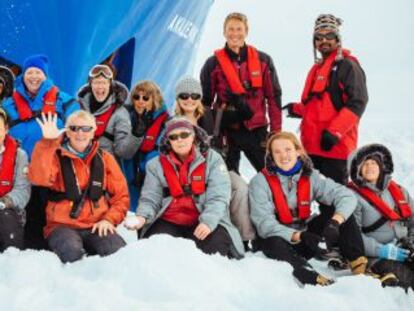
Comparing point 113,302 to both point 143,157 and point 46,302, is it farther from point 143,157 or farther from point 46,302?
point 143,157

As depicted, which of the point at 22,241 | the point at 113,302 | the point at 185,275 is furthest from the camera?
the point at 22,241

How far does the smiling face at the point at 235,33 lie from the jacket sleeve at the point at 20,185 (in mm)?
1679

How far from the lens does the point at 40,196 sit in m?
3.05

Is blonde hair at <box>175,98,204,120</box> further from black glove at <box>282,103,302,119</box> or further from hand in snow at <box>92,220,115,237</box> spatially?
hand in snow at <box>92,220,115,237</box>

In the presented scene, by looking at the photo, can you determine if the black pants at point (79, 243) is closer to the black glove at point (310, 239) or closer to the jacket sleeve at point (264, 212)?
the jacket sleeve at point (264, 212)

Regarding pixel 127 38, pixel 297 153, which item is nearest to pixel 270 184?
pixel 297 153

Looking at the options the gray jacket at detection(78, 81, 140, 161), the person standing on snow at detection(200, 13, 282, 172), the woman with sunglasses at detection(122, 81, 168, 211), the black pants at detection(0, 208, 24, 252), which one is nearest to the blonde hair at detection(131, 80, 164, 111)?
the woman with sunglasses at detection(122, 81, 168, 211)

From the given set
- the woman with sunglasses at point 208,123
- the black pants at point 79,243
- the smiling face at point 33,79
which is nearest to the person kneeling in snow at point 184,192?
the woman with sunglasses at point 208,123

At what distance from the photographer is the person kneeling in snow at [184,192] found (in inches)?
119

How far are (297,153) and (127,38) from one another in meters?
2.10

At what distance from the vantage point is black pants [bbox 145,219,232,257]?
115 inches

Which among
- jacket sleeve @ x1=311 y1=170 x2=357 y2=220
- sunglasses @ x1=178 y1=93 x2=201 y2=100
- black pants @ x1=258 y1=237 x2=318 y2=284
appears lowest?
black pants @ x1=258 y1=237 x2=318 y2=284

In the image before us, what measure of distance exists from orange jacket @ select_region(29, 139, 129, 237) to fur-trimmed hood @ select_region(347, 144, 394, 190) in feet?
4.30

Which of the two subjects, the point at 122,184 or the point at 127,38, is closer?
the point at 122,184
